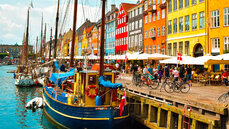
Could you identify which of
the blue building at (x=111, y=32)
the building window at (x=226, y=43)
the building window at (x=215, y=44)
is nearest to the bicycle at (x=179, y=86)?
the building window at (x=226, y=43)

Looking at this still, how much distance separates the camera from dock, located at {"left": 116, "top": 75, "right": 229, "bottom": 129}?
10.9 m

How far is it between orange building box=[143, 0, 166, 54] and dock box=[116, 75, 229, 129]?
98.8 ft

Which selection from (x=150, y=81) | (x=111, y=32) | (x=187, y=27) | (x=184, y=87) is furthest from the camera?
(x=111, y=32)

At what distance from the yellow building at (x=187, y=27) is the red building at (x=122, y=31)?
22.1 meters

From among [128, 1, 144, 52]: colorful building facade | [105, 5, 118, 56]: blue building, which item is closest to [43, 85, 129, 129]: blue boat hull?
[128, 1, 144, 52]: colorful building facade

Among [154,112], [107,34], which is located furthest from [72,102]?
[107,34]

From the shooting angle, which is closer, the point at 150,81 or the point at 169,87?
the point at 169,87

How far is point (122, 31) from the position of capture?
6819cm

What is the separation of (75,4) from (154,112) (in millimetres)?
18038

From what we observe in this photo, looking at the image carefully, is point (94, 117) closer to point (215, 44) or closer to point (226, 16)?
point (215, 44)

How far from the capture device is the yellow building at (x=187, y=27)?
35.2 meters

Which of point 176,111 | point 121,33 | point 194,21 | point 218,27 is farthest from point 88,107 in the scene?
point 121,33

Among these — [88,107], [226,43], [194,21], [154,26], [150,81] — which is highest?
[154,26]

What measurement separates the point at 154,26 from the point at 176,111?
126 feet
